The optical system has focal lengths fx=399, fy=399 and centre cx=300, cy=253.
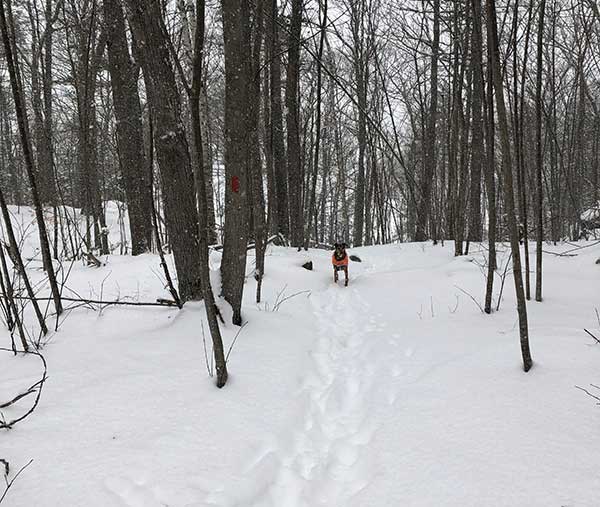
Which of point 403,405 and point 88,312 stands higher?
point 88,312

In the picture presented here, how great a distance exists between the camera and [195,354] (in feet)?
9.80

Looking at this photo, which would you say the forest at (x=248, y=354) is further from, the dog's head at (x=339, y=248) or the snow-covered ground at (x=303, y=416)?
the dog's head at (x=339, y=248)

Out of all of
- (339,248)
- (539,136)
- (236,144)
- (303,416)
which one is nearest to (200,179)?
(236,144)

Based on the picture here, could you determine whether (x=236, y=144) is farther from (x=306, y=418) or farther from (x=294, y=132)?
(x=294, y=132)

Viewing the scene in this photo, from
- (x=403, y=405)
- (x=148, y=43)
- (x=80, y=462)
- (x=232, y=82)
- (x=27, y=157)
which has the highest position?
(x=148, y=43)

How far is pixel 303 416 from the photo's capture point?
2.61 meters

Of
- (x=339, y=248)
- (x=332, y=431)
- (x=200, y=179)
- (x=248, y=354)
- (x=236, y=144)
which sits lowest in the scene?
(x=332, y=431)

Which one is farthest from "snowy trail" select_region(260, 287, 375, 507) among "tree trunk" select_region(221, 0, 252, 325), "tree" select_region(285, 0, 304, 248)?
"tree" select_region(285, 0, 304, 248)

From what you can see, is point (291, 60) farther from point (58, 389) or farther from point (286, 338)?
point (58, 389)

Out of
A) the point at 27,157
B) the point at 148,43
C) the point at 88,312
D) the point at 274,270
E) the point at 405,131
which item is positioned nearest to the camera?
the point at 27,157

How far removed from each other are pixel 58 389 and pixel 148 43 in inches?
106

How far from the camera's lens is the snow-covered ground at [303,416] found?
68.4 inches

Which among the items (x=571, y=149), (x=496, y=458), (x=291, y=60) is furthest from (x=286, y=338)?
(x=571, y=149)

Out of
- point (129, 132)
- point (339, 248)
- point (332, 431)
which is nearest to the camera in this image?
point (332, 431)
